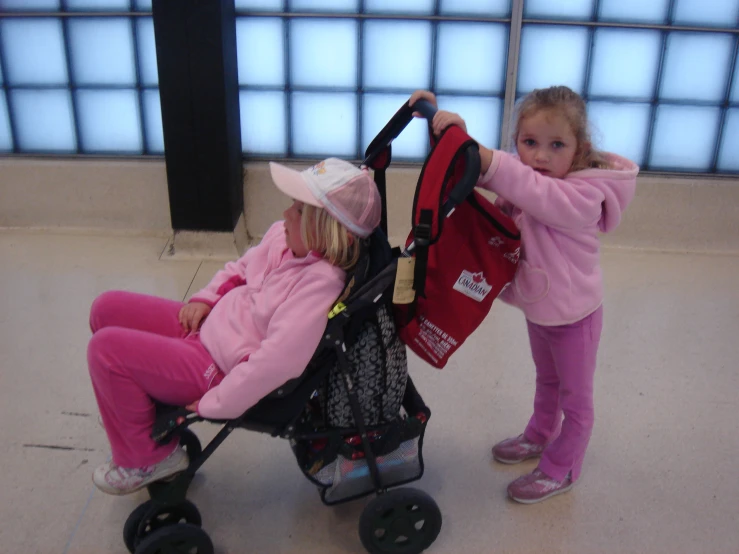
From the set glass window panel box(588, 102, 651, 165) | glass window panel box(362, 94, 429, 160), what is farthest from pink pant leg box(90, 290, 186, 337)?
glass window panel box(588, 102, 651, 165)

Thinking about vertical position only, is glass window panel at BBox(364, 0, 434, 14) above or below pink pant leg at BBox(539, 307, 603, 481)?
above

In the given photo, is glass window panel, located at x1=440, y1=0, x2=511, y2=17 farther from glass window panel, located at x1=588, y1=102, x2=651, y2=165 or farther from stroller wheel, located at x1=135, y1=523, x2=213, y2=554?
stroller wheel, located at x1=135, y1=523, x2=213, y2=554

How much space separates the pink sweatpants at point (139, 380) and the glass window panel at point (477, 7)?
6.84ft

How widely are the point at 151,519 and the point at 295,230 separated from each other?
0.70 meters

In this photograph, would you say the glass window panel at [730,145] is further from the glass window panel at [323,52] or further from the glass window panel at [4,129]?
the glass window panel at [4,129]

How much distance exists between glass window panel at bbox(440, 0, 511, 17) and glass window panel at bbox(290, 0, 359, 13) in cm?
38

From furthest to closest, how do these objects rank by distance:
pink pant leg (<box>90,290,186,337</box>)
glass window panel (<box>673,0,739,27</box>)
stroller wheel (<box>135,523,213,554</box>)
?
glass window panel (<box>673,0,739,27</box>)
pink pant leg (<box>90,290,186,337</box>)
stroller wheel (<box>135,523,213,554</box>)

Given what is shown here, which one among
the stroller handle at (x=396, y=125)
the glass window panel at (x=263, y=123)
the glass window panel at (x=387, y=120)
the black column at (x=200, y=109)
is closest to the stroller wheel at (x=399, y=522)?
the stroller handle at (x=396, y=125)

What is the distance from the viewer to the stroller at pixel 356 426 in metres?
1.49

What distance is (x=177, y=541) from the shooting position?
1.54m

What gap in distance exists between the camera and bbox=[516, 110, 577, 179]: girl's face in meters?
1.54

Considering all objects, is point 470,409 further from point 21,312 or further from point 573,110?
point 21,312

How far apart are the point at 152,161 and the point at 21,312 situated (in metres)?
0.94

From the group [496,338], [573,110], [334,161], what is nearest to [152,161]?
[496,338]
